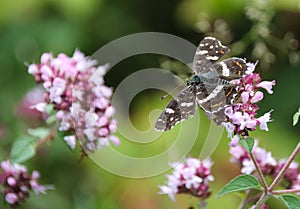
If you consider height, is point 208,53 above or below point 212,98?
above

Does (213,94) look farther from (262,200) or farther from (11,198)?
(11,198)

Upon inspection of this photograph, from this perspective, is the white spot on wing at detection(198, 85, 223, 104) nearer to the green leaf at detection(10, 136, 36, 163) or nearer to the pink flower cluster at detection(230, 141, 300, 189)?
the pink flower cluster at detection(230, 141, 300, 189)

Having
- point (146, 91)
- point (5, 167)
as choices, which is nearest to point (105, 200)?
point (5, 167)

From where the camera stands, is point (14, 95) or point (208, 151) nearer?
point (208, 151)

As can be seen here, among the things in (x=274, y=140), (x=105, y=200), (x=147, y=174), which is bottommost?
(x=105, y=200)

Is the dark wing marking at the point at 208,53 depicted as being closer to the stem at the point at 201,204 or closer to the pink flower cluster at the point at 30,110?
the stem at the point at 201,204

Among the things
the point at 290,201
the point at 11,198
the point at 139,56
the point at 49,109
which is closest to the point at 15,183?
the point at 11,198

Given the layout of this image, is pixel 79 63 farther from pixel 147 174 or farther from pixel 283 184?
pixel 147 174
